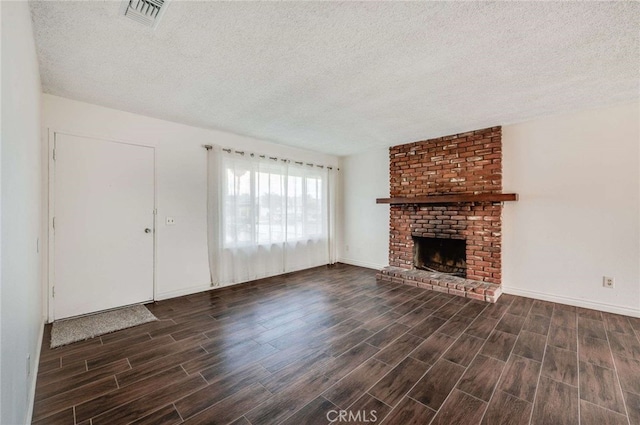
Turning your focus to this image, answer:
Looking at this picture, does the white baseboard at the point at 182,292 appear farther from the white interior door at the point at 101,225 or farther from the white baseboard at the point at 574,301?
the white baseboard at the point at 574,301

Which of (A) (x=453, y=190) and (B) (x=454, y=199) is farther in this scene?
(A) (x=453, y=190)

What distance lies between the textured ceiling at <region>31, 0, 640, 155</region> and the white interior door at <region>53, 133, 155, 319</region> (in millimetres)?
623

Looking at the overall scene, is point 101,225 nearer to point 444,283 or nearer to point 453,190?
point 444,283

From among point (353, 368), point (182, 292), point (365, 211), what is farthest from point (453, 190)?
point (182, 292)

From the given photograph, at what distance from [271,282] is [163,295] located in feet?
5.05

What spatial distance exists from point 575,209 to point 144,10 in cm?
468

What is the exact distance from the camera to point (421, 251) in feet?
16.0

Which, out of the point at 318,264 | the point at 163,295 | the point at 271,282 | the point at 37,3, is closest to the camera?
the point at 37,3

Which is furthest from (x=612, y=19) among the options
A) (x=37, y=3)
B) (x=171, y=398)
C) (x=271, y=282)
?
(x=271, y=282)

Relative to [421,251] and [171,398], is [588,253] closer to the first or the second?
[421,251]

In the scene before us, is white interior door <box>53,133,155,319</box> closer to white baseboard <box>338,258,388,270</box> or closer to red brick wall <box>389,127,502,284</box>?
white baseboard <box>338,258,388,270</box>

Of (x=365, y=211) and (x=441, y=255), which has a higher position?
(x=365, y=211)

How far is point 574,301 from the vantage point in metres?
3.32

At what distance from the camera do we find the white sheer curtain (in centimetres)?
407
